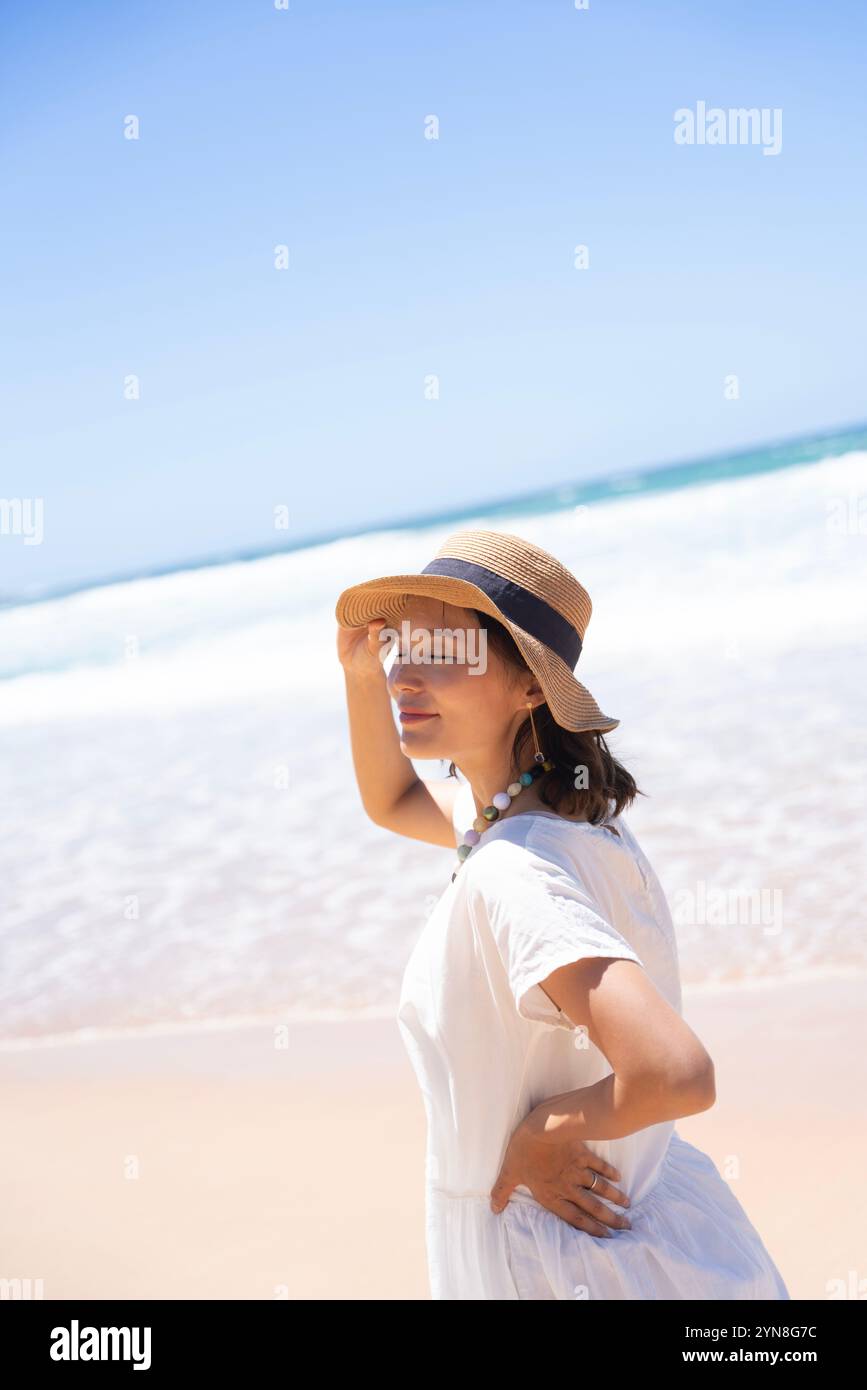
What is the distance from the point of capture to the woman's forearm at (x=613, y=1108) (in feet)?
4.95

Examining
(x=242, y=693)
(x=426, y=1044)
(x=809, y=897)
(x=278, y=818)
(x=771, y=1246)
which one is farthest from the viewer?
(x=242, y=693)

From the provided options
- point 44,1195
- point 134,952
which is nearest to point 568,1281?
point 44,1195

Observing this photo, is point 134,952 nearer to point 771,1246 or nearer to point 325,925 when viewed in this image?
point 325,925

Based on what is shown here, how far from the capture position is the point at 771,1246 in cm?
323

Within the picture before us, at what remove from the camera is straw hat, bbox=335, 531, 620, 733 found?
187cm

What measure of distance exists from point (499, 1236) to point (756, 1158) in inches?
79.5

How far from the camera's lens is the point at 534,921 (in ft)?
5.24

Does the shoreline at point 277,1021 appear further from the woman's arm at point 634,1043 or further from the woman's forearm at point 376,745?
the woman's arm at point 634,1043

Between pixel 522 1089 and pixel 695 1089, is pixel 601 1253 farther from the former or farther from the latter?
pixel 695 1089

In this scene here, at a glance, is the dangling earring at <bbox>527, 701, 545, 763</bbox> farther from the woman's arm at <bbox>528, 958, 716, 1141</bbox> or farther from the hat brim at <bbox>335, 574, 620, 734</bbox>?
the woman's arm at <bbox>528, 958, 716, 1141</bbox>

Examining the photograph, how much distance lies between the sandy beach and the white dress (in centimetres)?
145

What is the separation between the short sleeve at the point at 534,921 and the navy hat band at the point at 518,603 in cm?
36

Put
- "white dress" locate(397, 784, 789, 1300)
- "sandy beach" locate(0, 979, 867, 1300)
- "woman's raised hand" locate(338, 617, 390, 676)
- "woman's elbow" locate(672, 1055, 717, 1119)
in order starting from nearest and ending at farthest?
1. "woman's elbow" locate(672, 1055, 717, 1119)
2. "white dress" locate(397, 784, 789, 1300)
3. "woman's raised hand" locate(338, 617, 390, 676)
4. "sandy beach" locate(0, 979, 867, 1300)

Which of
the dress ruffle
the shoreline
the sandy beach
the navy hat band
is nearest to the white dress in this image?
the dress ruffle
